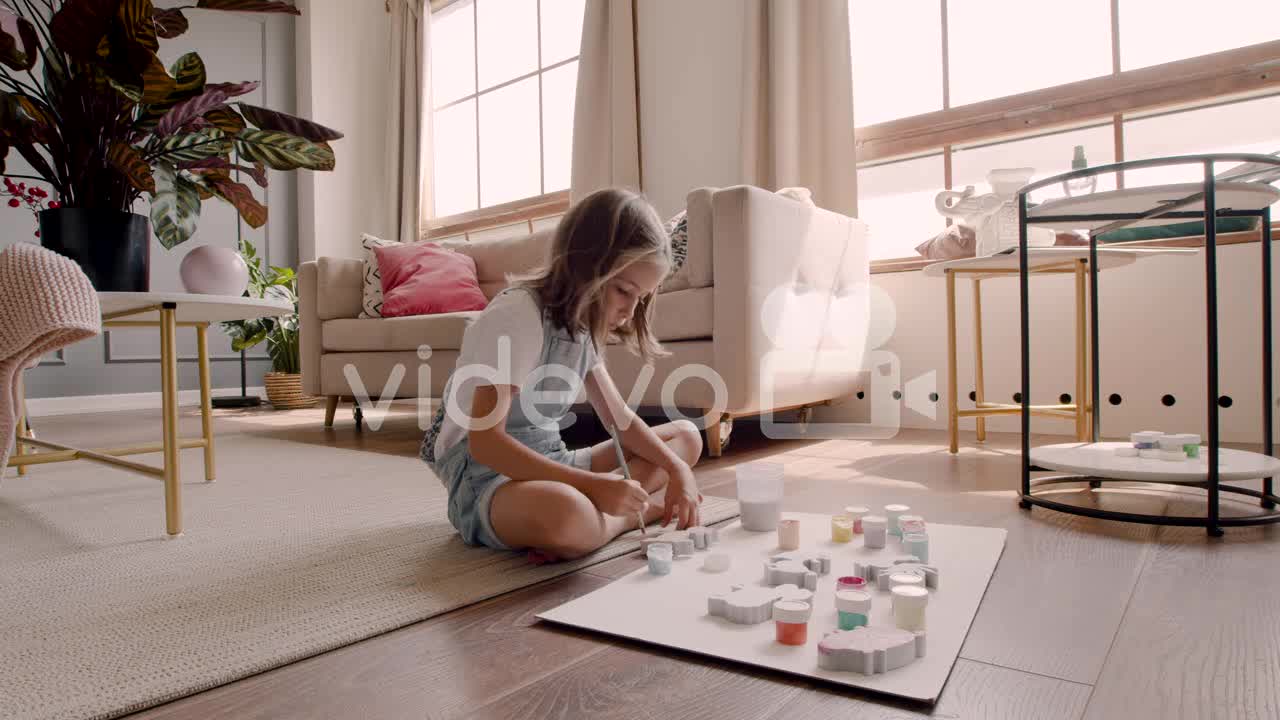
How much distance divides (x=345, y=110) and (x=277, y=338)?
1.60m

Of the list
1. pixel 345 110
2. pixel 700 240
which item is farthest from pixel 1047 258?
pixel 345 110

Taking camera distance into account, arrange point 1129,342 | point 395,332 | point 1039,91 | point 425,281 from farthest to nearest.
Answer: point 425,281 < point 395,332 < point 1039,91 < point 1129,342

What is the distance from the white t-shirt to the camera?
1.03 metres

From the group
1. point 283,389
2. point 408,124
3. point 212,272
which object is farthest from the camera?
point 408,124

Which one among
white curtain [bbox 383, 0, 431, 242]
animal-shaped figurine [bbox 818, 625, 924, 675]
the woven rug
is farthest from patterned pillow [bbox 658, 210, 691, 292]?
white curtain [bbox 383, 0, 431, 242]

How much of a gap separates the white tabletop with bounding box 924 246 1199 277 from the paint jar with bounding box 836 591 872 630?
1.28 metres

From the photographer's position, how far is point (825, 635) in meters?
0.72

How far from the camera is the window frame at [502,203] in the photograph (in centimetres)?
405

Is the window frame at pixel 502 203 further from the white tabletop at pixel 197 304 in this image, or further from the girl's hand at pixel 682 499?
the girl's hand at pixel 682 499

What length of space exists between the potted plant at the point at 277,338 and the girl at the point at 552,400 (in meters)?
3.29

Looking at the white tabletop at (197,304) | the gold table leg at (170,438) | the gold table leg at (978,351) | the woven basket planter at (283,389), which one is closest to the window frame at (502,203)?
the woven basket planter at (283,389)

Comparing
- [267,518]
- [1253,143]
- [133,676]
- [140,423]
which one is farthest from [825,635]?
[140,423]

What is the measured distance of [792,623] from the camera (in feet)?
2.40

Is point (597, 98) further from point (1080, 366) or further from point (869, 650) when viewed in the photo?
point (869, 650)
